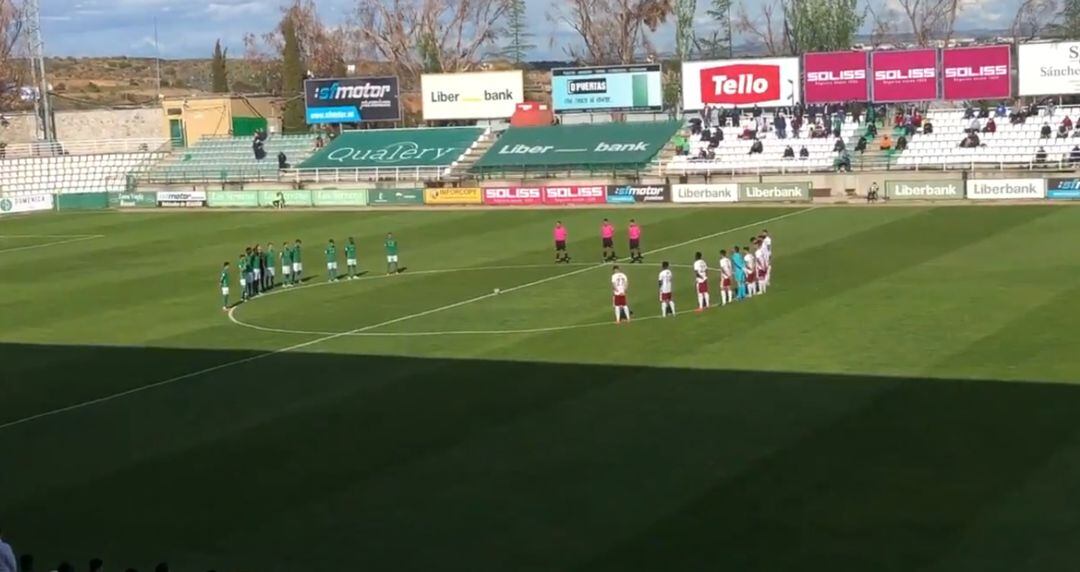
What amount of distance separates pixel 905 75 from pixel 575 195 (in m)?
17.6

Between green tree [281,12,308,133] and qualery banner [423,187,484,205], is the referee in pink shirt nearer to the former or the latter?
qualery banner [423,187,484,205]

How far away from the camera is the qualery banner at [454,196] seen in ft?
220

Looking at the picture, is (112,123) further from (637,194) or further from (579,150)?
(637,194)

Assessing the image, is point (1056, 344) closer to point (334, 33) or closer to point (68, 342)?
point (68, 342)

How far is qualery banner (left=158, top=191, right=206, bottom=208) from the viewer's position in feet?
243

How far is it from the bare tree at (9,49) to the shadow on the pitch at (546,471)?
9764 cm

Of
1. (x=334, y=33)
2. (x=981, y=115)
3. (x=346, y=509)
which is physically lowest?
(x=346, y=509)

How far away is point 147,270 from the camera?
1858 inches

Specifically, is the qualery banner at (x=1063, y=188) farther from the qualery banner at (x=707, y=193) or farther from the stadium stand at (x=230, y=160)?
the stadium stand at (x=230, y=160)

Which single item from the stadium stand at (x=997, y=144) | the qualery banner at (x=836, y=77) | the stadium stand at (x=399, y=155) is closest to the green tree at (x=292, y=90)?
the stadium stand at (x=399, y=155)

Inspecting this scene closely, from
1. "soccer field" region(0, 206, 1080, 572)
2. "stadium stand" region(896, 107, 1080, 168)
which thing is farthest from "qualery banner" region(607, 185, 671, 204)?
"soccer field" region(0, 206, 1080, 572)

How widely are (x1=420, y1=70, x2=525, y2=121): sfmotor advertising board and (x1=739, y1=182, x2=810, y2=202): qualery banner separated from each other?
79.5 feet

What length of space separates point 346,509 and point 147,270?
30.7 meters

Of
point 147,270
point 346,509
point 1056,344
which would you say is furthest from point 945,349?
point 147,270
